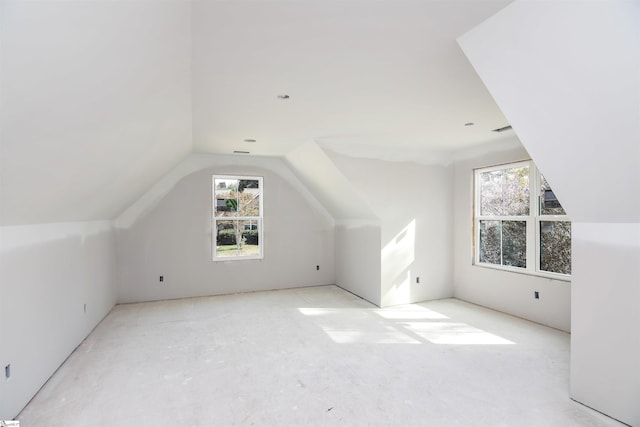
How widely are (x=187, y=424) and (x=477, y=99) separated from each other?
3.22 meters

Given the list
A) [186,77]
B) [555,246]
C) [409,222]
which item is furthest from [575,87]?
[409,222]

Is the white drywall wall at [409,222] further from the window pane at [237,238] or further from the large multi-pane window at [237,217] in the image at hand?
the window pane at [237,238]

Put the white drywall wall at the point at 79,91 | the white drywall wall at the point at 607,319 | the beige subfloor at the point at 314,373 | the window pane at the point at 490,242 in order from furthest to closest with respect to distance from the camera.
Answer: the window pane at the point at 490,242, the beige subfloor at the point at 314,373, the white drywall wall at the point at 607,319, the white drywall wall at the point at 79,91

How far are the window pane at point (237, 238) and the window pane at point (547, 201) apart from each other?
4.18 m

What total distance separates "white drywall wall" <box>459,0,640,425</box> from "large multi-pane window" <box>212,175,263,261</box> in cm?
446

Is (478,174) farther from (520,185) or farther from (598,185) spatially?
(598,185)

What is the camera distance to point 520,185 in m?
4.32

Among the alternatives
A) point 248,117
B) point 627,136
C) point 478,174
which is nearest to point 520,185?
point 478,174

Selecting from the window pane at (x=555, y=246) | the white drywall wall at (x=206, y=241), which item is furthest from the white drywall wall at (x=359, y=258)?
the window pane at (x=555, y=246)

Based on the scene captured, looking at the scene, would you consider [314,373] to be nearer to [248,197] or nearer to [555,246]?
[555,246]

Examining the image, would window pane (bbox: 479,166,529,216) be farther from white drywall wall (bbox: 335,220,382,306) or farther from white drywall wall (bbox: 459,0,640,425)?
white drywall wall (bbox: 459,0,640,425)

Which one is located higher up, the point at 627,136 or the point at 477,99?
the point at 477,99

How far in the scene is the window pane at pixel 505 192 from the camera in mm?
4270

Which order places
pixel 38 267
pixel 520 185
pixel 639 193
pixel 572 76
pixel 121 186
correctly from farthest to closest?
pixel 520 185 → pixel 121 186 → pixel 38 267 → pixel 639 193 → pixel 572 76
